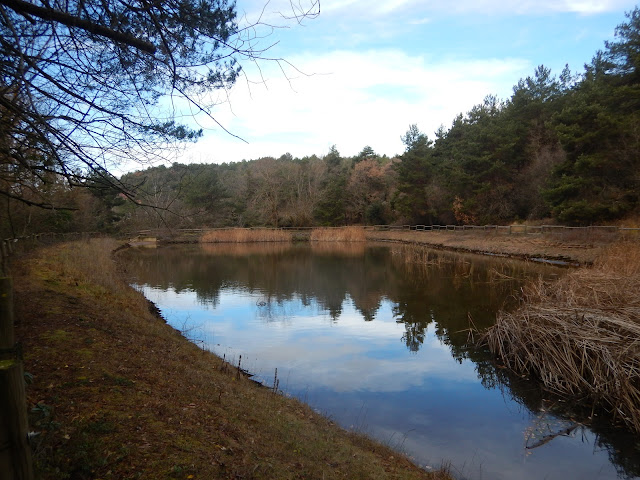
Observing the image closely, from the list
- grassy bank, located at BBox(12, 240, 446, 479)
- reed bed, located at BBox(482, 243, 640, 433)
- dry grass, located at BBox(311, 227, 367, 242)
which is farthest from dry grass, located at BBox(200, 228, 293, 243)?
grassy bank, located at BBox(12, 240, 446, 479)

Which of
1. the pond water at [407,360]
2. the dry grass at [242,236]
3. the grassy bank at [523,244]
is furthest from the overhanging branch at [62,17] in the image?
the dry grass at [242,236]

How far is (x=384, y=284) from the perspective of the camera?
21.4 m

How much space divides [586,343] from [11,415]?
8.37 meters

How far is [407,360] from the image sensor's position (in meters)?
10.5

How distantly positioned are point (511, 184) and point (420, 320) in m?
28.7

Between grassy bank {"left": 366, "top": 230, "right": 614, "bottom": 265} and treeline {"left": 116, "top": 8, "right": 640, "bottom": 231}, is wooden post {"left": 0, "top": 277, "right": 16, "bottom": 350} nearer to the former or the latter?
treeline {"left": 116, "top": 8, "right": 640, "bottom": 231}

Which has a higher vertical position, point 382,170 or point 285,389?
point 382,170

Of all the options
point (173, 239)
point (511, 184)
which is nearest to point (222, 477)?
point (511, 184)

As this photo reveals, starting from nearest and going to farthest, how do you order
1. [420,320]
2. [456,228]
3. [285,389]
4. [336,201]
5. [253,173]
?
[285,389], [420,320], [456,228], [336,201], [253,173]

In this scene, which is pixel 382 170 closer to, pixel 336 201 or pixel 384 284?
pixel 336 201

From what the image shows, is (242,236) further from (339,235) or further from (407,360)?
(407,360)

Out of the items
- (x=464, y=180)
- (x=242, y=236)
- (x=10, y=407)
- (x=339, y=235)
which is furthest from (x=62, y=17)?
(x=242, y=236)

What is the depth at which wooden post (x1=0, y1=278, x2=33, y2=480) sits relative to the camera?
1.40 meters

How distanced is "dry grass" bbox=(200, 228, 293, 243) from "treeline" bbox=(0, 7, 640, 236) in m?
4.64
